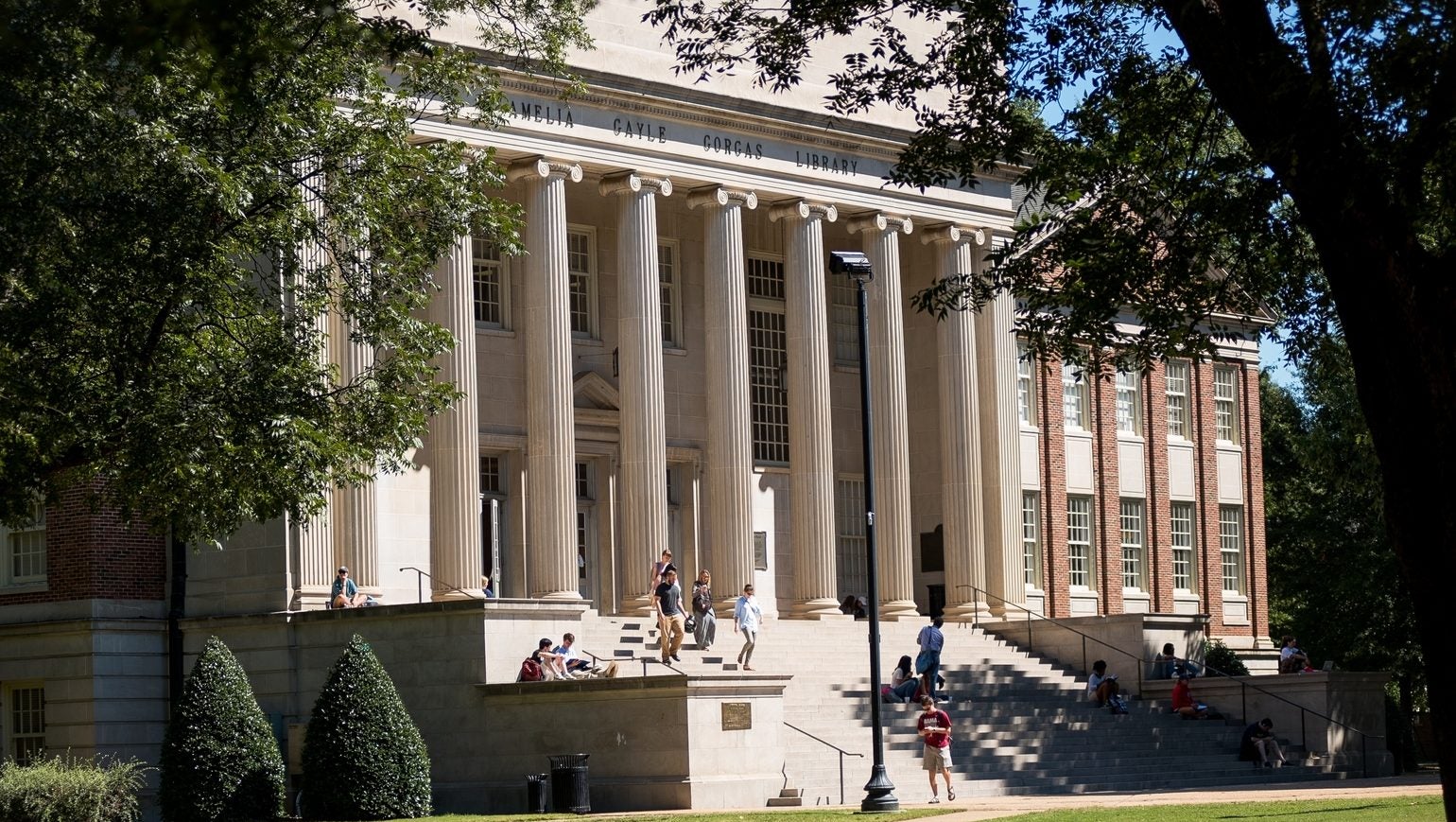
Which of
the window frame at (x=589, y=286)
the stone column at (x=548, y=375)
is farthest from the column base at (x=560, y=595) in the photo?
the window frame at (x=589, y=286)

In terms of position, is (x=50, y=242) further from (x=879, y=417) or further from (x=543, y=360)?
(x=879, y=417)

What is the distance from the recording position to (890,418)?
4494cm

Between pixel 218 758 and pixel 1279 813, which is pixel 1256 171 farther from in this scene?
pixel 218 758

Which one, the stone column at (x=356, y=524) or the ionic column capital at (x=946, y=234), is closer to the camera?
the stone column at (x=356, y=524)

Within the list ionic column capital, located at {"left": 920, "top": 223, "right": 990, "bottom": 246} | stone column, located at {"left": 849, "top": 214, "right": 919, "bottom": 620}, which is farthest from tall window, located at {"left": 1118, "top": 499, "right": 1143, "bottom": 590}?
stone column, located at {"left": 849, "top": 214, "right": 919, "bottom": 620}

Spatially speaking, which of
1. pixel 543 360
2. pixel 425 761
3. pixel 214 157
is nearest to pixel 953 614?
pixel 543 360

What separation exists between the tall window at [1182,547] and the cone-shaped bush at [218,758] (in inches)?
1202

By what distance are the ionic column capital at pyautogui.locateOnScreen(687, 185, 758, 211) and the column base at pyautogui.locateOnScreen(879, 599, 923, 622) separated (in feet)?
28.5

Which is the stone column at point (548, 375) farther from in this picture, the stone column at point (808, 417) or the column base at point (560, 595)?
the stone column at point (808, 417)

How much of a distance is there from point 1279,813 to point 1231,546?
32.5m

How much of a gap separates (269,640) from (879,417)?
14.7 metres

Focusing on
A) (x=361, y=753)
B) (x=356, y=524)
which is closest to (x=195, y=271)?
(x=361, y=753)

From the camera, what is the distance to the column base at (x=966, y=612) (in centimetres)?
4603

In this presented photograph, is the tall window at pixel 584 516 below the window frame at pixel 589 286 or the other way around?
below
